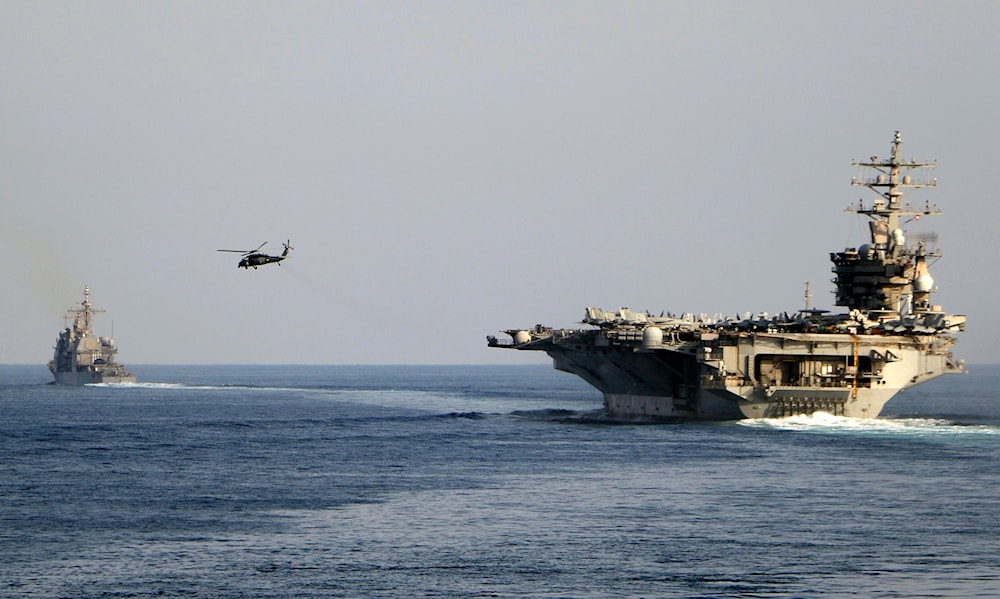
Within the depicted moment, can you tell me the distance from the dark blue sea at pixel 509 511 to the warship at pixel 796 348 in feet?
4.21

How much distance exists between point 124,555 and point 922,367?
112 ft

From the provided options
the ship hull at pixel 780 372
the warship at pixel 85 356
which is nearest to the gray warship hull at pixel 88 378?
the warship at pixel 85 356

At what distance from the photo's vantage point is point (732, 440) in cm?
4372

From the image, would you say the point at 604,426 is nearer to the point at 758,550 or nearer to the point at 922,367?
the point at 922,367

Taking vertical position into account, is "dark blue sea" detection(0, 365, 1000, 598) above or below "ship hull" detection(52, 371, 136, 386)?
below

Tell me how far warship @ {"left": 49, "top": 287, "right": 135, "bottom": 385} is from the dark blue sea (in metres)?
60.1

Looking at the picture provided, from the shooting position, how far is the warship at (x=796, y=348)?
47.1 meters

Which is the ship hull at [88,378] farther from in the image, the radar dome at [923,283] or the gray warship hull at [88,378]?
the radar dome at [923,283]

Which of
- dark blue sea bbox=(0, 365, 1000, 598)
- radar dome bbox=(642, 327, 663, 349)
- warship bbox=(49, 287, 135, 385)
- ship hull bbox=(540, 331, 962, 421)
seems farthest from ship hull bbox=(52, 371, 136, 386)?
radar dome bbox=(642, 327, 663, 349)

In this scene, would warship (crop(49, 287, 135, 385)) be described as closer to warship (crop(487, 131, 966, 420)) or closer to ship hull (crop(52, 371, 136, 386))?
ship hull (crop(52, 371, 136, 386))

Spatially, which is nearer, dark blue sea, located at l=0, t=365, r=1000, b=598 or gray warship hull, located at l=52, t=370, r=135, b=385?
dark blue sea, located at l=0, t=365, r=1000, b=598

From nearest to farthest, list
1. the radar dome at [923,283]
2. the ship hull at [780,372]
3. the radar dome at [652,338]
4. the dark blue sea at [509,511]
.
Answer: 1. the dark blue sea at [509,511]
2. the ship hull at [780,372]
3. the radar dome at [652,338]
4. the radar dome at [923,283]

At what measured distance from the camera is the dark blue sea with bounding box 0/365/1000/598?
2172 cm

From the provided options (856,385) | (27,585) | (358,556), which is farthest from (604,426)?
(27,585)
